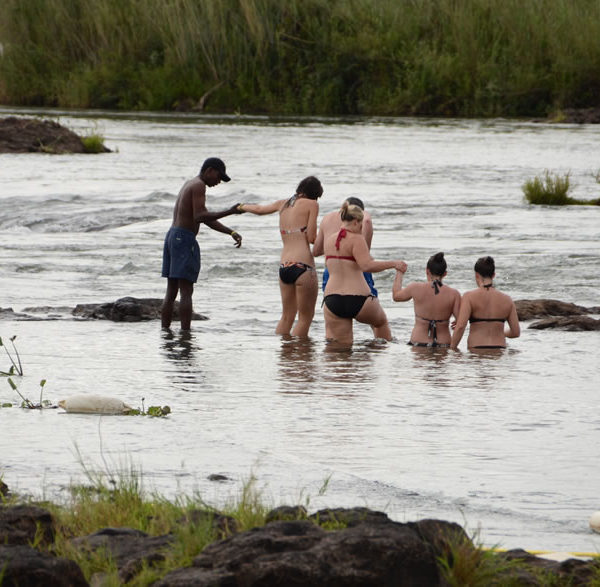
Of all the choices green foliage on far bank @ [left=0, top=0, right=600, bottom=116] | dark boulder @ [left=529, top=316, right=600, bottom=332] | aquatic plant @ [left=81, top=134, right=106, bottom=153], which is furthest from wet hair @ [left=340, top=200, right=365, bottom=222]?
green foliage on far bank @ [left=0, top=0, right=600, bottom=116]

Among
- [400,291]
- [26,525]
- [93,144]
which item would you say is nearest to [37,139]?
[93,144]

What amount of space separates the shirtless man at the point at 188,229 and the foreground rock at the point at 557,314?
3.05m

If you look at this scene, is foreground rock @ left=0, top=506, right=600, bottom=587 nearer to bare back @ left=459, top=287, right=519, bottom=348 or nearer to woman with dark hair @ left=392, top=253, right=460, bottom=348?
bare back @ left=459, top=287, right=519, bottom=348

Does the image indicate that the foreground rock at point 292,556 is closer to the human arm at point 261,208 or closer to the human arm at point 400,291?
the human arm at point 400,291

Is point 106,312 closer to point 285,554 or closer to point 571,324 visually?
point 571,324

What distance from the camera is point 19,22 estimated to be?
4800 centimetres

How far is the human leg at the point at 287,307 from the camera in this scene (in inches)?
482

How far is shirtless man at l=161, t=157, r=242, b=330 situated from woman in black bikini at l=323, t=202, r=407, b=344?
87cm

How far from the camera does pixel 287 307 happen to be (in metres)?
12.3

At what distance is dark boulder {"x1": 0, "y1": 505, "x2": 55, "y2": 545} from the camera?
5105 mm

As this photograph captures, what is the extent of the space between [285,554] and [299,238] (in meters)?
7.56

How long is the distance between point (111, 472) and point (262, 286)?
29.8 feet

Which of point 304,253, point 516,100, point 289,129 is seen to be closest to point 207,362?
point 304,253

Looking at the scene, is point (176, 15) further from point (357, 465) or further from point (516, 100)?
point (357, 465)
